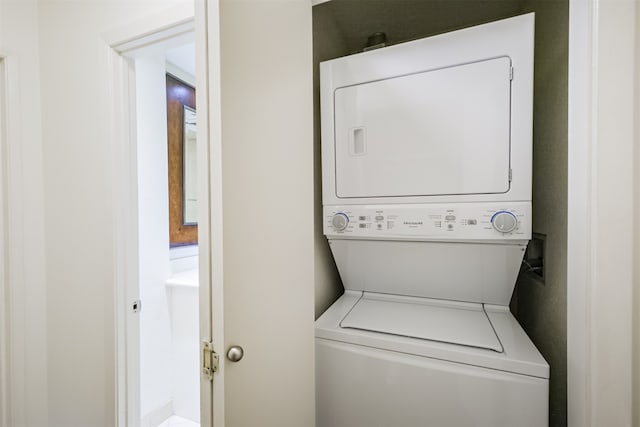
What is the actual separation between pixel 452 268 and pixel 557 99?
0.82 meters

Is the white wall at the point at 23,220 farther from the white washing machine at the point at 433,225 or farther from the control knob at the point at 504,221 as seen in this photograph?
the control knob at the point at 504,221

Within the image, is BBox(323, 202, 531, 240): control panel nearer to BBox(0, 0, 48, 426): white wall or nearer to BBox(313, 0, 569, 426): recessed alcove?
BBox(313, 0, 569, 426): recessed alcove

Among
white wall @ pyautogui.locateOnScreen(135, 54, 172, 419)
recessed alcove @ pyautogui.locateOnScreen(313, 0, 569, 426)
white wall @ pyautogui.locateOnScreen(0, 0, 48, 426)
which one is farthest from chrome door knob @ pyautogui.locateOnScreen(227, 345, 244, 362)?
white wall @ pyautogui.locateOnScreen(135, 54, 172, 419)

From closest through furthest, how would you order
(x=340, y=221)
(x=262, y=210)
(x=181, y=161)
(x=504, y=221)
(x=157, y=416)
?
(x=262, y=210) < (x=504, y=221) < (x=340, y=221) < (x=157, y=416) < (x=181, y=161)

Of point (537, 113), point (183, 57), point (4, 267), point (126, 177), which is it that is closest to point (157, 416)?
point (4, 267)

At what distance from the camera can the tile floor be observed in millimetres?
2223

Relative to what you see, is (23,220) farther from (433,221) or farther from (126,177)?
(433,221)

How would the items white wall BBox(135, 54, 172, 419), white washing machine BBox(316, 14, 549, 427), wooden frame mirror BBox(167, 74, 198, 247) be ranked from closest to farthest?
white washing machine BBox(316, 14, 549, 427) → white wall BBox(135, 54, 172, 419) → wooden frame mirror BBox(167, 74, 198, 247)

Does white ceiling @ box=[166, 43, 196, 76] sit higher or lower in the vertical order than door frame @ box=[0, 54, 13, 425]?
higher

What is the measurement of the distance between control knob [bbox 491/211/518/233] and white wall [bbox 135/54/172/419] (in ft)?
7.17

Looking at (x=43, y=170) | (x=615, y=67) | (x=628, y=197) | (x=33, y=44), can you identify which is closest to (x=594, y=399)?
(x=628, y=197)

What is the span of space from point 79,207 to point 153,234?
0.71 meters

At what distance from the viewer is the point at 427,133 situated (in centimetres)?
124

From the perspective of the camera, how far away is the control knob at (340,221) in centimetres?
139
